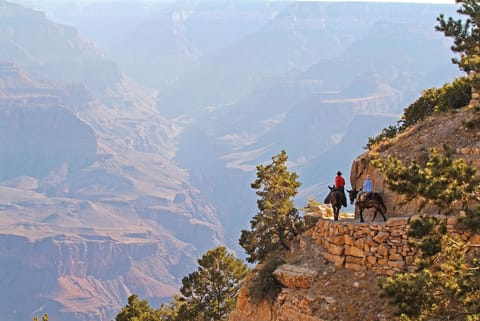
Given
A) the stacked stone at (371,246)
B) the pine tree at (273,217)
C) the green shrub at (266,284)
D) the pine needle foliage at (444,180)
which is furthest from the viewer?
the pine tree at (273,217)

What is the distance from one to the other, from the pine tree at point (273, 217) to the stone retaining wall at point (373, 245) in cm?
388

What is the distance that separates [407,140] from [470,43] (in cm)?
463

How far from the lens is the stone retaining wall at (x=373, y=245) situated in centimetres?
2167

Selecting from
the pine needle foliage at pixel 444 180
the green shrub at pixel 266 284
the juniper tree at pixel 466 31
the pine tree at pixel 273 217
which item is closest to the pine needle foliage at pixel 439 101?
the juniper tree at pixel 466 31

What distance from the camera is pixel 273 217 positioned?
29109 millimetres

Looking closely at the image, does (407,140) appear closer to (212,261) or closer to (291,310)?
(291,310)

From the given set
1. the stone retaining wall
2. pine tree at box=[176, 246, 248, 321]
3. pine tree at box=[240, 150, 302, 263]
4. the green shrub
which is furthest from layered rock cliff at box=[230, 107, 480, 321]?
pine tree at box=[176, 246, 248, 321]

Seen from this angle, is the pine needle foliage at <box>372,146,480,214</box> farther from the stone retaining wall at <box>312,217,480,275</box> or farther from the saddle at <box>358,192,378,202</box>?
the saddle at <box>358,192,378,202</box>

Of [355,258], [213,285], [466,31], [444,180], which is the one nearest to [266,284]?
[355,258]

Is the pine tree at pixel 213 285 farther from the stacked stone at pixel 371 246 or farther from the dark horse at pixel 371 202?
the dark horse at pixel 371 202

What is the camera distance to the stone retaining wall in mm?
21672

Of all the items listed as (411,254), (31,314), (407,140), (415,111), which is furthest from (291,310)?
(31,314)

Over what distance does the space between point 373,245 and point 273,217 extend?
284 inches

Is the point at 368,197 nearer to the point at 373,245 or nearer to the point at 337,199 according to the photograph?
the point at 337,199
